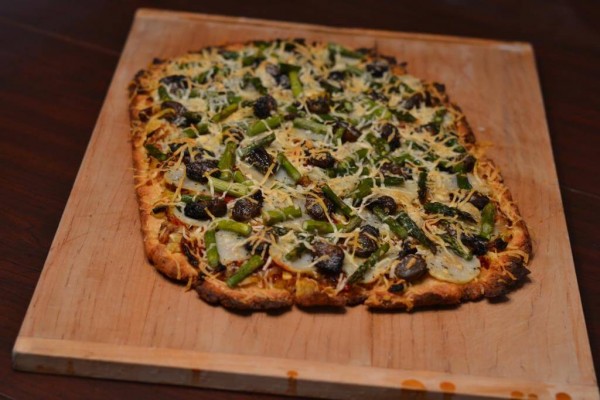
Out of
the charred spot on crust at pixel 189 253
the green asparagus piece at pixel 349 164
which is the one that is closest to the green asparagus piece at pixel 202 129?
the green asparagus piece at pixel 349 164

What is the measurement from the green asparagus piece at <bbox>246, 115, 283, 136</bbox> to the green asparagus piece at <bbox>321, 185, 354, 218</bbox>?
0.67m

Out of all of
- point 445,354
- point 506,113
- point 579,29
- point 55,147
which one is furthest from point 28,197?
point 579,29

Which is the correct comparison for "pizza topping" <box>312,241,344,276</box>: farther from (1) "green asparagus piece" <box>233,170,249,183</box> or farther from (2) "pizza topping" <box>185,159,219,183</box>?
(2) "pizza topping" <box>185,159,219,183</box>

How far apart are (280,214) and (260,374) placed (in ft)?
3.05

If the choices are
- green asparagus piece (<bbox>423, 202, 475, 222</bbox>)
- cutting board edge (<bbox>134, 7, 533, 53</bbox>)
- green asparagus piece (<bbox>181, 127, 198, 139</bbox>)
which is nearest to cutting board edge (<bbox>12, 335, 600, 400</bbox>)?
green asparagus piece (<bbox>423, 202, 475, 222</bbox>)

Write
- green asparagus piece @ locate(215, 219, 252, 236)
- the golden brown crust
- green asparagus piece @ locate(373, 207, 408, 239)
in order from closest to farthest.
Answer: the golden brown crust, green asparagus piece @ locate(215, 219, 252, 236), green asparagus piece @ locate(373, 207, 408, 239)

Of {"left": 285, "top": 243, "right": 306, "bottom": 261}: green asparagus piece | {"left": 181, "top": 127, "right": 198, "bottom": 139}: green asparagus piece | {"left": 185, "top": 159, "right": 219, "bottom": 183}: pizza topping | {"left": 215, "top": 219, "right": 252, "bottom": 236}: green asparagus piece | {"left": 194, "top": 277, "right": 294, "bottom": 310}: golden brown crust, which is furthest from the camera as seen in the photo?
{"left": 181, "top": 127, "right": 198, "bottom": 139}: green asparagus piece

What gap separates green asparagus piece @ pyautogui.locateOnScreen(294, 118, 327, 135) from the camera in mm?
5121

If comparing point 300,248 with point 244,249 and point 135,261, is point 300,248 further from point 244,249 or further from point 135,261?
point 135,261

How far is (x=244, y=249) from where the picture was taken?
434 centimetres

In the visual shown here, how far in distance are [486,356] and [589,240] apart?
151 cm

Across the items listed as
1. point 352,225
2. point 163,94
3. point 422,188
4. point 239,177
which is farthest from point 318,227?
point 163,94

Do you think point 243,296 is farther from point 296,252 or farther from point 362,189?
point 362,189

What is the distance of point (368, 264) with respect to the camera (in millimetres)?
4285
